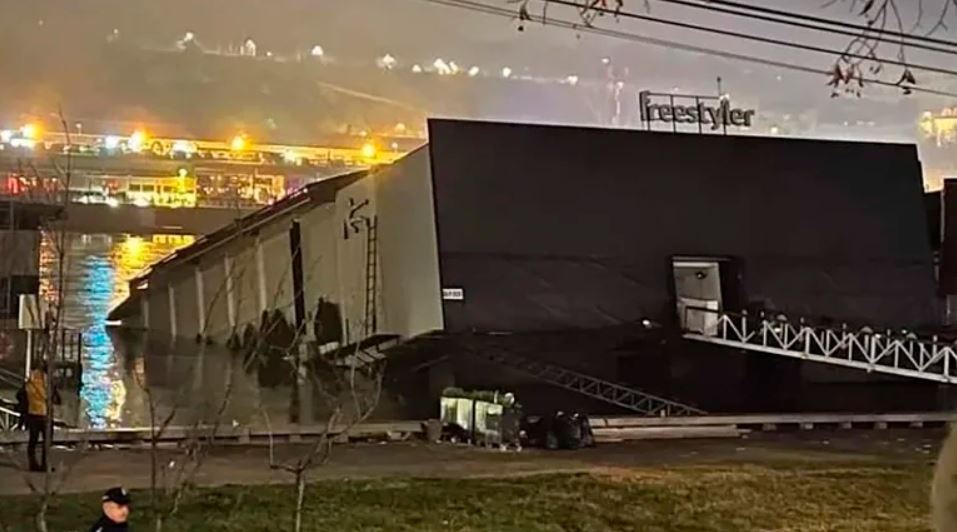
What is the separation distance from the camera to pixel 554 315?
3022 cm

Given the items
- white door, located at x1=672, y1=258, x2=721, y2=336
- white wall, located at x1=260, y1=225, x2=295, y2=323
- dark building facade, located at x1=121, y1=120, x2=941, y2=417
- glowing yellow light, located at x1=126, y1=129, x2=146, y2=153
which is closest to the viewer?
dark building facade, located at x1=121, y1=120, x2=941, y2=417

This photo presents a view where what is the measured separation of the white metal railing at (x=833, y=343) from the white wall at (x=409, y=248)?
700cm

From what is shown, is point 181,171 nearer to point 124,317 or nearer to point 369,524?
point 124,317

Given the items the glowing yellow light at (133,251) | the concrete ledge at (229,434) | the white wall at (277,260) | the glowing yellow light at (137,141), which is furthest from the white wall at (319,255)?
the glowing yellow light at (133,251)

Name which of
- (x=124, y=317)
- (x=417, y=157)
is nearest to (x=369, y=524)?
(x=417, y=157)

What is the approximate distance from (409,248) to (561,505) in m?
20.6

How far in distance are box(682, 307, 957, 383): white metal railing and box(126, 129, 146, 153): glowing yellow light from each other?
5106 cm

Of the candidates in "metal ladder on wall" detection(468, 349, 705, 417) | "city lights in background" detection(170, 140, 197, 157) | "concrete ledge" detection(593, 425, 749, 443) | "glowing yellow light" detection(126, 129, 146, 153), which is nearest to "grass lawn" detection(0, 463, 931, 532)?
"concrete ledge" detection(593, 425, 749, 443)

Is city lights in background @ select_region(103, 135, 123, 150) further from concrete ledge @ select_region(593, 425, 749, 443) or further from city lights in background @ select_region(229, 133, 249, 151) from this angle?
concrete ledge @ select_region(593, 425, 749, 443)

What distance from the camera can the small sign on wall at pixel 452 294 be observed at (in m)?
29.0

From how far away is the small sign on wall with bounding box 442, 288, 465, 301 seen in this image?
29047 millimetres

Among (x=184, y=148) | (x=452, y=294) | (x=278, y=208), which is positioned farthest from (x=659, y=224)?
(x=184, y=148)

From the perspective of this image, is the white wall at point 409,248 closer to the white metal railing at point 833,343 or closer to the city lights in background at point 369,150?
the white metal railing at point 833,343

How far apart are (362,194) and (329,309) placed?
483 cm
